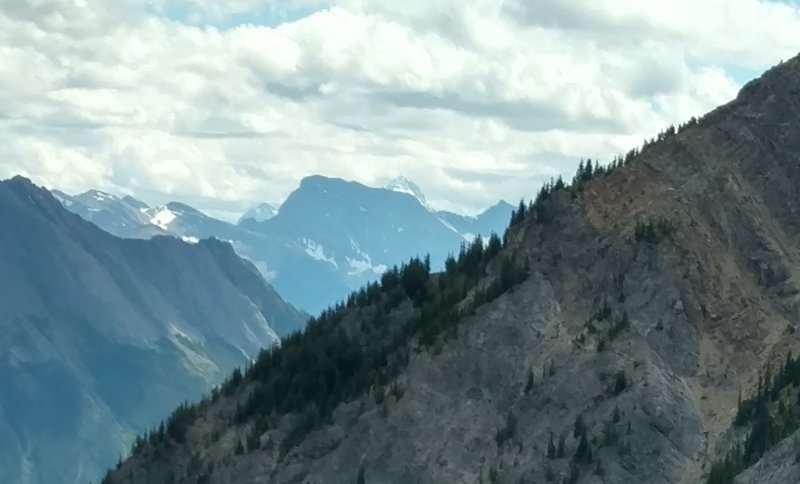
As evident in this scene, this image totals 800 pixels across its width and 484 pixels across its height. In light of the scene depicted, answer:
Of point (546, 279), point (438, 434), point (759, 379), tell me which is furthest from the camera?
point (546, 279)

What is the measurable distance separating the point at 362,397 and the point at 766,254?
4429 centimetres

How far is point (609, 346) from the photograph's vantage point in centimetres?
16000

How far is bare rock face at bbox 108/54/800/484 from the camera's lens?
152250 millimetres

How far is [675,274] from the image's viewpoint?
550ft

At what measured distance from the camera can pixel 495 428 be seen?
16125cm

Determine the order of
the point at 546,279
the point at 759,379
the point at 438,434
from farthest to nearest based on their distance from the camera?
the point at 546,279, the point at 438,434, the point at 759,379

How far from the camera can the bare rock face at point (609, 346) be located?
500ft

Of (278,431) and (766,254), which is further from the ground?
(766,254)

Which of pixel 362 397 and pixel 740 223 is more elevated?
pixel 740 223

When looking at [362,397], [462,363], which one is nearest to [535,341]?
[462,363]

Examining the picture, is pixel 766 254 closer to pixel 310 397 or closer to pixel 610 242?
pixel 610 242

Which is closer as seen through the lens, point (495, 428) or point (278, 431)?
point (495, 428)

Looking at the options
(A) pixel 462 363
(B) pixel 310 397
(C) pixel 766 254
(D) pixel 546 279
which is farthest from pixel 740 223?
(B) pixel 310 397

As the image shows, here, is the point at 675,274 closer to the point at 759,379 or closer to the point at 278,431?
the point at 759,379
